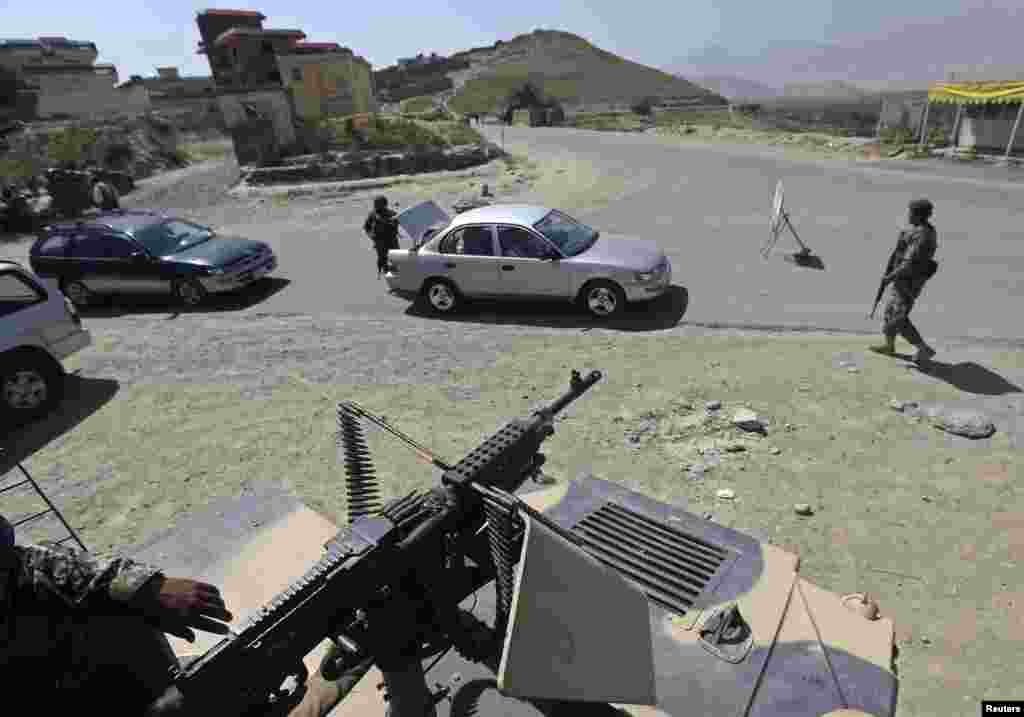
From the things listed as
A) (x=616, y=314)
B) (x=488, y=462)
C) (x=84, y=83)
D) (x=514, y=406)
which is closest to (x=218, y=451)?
(x=514, y=406)

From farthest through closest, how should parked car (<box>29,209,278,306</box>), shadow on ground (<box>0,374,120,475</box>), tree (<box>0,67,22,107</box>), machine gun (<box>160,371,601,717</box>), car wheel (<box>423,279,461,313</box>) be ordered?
tree (<box>0,67,22,107</box>), parked car (<box>29,209,278,306</box>), car wheel (<box>423,279,461,313</box>), shadow on ground (<box>0,374,120,475</box>), machine gun (<box>160,371,601,717</box>)

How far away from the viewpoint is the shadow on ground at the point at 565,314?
8.79 m

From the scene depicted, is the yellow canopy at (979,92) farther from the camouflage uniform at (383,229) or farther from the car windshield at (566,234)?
the camouflage uniform at (383,229)

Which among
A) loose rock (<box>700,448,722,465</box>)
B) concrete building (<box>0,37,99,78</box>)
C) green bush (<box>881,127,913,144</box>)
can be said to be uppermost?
concrete building (<box>0,37,99,78</box>)

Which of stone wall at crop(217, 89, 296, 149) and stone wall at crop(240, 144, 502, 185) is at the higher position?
stone wall at crop(217, 89, 296, 149)

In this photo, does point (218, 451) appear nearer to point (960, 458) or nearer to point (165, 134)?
point (960, 458)

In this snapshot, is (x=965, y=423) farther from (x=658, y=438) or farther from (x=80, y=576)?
(x=80, y=576)

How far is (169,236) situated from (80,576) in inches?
444

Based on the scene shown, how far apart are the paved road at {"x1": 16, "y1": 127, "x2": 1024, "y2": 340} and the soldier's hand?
290 inches

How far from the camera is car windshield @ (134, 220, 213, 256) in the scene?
11148mm

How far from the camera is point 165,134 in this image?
43.8 metres

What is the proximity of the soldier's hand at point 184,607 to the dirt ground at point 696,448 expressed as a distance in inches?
128

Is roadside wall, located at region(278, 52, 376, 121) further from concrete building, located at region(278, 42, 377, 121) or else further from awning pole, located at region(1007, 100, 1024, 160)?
awning pole, located at region(1007, 100, 1024, 160)

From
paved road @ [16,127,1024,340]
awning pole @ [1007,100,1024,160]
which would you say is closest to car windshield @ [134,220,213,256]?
paved road @ [16,127,1024,340]
